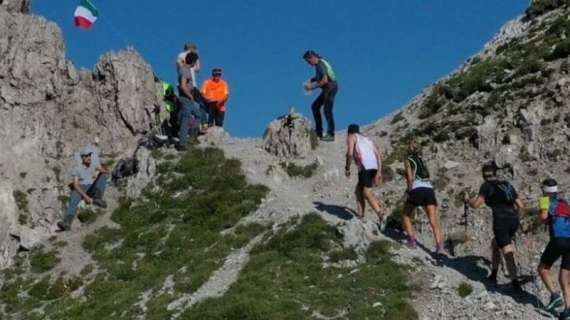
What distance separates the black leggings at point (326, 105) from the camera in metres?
34.1

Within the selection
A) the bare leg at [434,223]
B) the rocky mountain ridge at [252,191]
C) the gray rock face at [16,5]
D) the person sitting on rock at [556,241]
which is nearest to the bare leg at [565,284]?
the person sitting on rock at [556,241]

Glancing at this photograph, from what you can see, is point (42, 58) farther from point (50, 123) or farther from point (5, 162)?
point (5, 162)

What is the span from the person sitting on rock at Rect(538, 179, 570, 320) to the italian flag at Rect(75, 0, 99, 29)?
87.4 ft

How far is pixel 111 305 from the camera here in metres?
23.6

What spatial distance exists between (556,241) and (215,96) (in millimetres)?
19709

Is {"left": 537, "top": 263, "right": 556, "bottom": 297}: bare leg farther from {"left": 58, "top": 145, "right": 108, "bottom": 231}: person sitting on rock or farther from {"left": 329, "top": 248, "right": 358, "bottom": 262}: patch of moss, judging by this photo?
{"left": 58, "top": 145, "right": 108, "bottom": 231}: person sitting on rock

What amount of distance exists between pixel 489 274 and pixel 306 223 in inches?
226

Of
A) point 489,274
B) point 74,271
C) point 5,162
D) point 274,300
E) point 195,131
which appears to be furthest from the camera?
point 5,162

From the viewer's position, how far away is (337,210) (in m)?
28.0

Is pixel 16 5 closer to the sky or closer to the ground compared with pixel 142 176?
closer to the sky

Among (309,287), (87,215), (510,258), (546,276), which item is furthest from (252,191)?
(546,276)

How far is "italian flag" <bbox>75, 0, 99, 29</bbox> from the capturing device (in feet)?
133

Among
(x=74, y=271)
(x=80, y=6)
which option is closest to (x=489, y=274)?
(x=74, y=271)

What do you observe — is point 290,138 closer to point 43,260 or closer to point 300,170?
point 300,170
